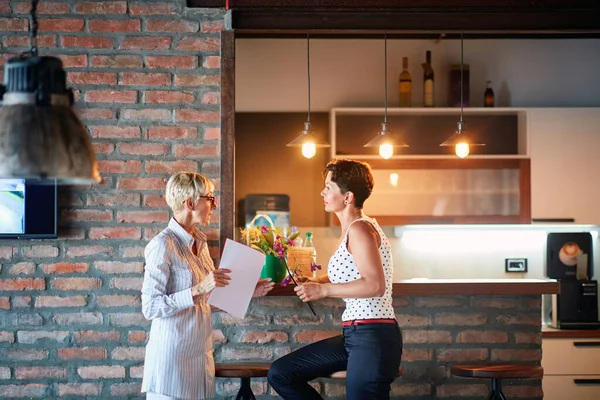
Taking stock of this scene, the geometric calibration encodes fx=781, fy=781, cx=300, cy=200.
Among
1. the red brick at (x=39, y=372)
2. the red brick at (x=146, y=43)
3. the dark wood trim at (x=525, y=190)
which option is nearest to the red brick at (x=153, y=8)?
the red brick at (x=146, y=43)

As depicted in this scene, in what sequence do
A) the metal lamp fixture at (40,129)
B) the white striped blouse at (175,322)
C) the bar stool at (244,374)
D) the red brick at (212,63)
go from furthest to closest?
the red brick at (212,63)
the bar stool at (244,374)
the white striped blouse at (175,322)
the metal lamp fixture at (40,129)

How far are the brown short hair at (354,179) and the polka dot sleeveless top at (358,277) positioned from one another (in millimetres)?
143

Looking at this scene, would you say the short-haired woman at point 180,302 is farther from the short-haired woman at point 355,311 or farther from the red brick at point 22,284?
the red brick at point 22,284

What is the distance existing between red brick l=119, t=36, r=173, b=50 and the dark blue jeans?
1736 mm

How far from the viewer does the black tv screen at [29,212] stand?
391 centimetres

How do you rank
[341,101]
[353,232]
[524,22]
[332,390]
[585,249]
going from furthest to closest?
[341,101] < [585,249] < [524,22] < [332,390] < [353,232]

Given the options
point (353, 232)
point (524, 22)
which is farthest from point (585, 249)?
point (353, 232)

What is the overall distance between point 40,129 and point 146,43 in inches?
91.2

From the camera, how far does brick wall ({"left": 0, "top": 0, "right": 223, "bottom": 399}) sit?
397 cm

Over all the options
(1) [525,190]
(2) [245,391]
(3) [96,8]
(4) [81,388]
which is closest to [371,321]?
(2) [245,391]

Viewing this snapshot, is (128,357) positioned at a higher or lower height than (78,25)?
lower

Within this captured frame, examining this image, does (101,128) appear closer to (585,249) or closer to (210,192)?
(210,192)

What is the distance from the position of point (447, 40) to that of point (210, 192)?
11.6 feet

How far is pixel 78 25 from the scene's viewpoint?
4031mm
